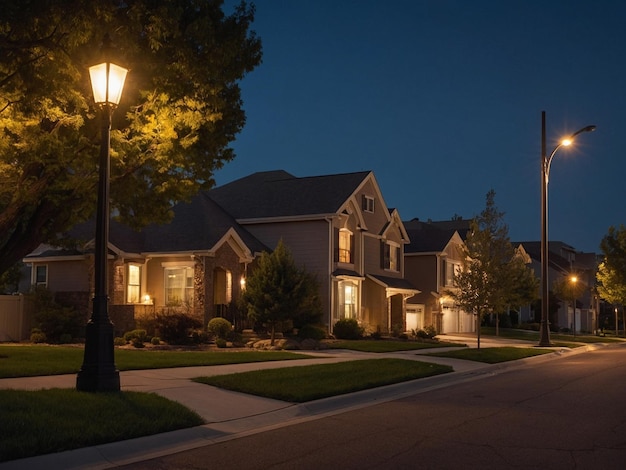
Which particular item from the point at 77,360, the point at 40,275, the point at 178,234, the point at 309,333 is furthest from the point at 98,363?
the point at 40,275

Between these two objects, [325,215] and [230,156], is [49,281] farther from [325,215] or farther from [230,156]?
[230,156]

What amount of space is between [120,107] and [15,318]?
51.5ft

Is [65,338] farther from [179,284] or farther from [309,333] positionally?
[309,333]

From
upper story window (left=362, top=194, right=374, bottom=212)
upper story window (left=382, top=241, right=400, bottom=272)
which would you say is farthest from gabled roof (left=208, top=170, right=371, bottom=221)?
upper story window (left=382, top=241, right=400, bottom=272)

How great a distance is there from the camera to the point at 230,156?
1730 centimetres

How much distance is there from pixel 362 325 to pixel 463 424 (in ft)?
84.2

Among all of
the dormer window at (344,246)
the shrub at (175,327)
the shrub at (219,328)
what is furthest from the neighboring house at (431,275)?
the shrub at (175,327)

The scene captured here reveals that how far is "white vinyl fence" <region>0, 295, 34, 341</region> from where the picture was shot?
2766 centimetres

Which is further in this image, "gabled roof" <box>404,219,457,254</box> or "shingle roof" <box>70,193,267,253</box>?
"gabled roof" <box>404,219,457,254</box>

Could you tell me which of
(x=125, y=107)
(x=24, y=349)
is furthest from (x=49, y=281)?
(x=125, y=107)

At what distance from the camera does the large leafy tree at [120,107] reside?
12.6 m

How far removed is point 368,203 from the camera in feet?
129

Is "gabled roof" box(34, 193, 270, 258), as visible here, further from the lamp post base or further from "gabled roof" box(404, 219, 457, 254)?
the lamp post base

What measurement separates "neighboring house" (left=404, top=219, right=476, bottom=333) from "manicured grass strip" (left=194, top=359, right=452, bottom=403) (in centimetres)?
2647
